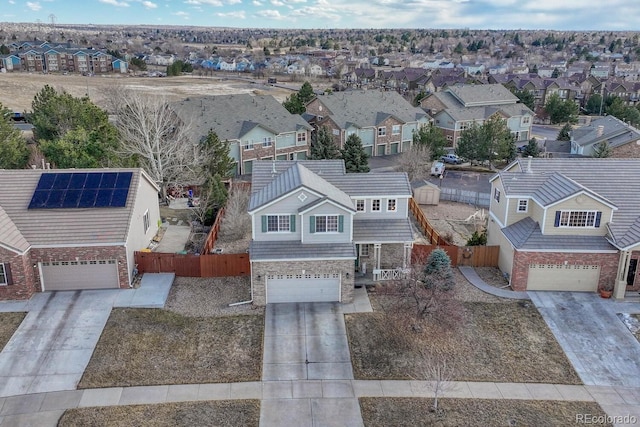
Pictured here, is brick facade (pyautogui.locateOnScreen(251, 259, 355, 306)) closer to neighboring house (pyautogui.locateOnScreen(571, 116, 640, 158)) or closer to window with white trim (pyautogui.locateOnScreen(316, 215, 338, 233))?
window with white trim (pyautogui.locateOnScreen(316, 215, 338, 233))

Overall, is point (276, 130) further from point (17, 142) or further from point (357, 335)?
point (357, 335)

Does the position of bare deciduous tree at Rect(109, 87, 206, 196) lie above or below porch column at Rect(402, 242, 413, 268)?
above

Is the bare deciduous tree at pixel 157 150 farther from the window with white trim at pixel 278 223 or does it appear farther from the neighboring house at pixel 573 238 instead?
the neighboring house at pixel 573 238

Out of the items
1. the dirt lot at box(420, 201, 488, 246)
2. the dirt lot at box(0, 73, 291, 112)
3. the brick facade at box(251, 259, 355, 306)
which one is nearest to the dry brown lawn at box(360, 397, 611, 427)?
the brick facade at box(251, 259, 355, 306)

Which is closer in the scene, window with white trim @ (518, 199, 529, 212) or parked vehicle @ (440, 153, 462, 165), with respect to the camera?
window with white trim @ (518, 199, 529, 212)

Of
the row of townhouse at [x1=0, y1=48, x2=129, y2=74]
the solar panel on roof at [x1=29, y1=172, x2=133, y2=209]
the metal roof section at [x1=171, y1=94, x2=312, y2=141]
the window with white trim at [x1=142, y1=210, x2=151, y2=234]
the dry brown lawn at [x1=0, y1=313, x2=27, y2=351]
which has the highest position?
the row of townhouse at [x1=0, y1=48, x2=129, y2=74]

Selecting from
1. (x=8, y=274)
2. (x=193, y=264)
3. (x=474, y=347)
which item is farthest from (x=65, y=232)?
(x=474, y=347)

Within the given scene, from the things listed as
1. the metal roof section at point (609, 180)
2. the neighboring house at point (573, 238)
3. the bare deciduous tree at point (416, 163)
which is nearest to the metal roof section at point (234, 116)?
the bare deciduous tree at point (416, 163)
